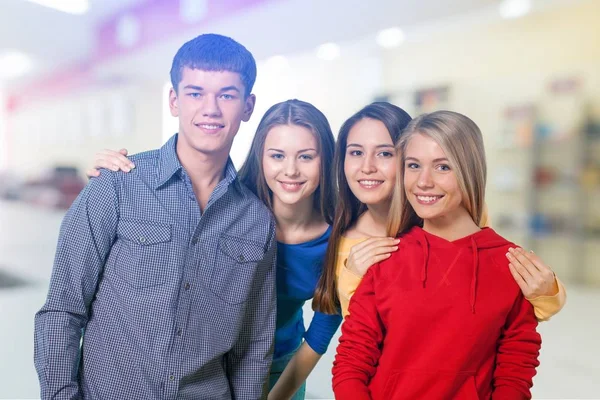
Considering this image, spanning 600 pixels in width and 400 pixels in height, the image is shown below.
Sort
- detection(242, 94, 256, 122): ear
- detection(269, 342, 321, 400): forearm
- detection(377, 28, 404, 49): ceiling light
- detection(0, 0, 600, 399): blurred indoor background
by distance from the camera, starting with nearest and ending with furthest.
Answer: detection(242, 94, 256, 122): ear < detection(269, 342, 321, 400): forearm < detection(0, 0, 600, 399): blurred indoor background < detection(377, 28, 404, 49): ceiling light

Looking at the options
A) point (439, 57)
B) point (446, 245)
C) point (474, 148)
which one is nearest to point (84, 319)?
point (446, 245)

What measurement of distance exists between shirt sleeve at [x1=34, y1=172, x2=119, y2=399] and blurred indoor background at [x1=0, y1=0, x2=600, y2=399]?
493 millimetres

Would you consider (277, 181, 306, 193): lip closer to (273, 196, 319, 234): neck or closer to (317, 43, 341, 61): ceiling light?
(273, 196, 319, 234): neck

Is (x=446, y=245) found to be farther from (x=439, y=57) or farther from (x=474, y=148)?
(x=439, y=57)

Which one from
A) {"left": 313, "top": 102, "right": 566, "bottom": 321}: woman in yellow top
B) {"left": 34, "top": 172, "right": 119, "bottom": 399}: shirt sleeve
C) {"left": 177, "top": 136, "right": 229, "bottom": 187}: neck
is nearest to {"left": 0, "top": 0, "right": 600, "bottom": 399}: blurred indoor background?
{"left": 177, "top": 136, "right": 229, "bottom": 187}: neck

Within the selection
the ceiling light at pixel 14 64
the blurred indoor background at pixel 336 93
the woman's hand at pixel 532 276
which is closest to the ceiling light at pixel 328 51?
the blurred indoor background at pixel 336 93

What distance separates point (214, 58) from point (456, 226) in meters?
0.69

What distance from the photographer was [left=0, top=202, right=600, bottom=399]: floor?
178cm

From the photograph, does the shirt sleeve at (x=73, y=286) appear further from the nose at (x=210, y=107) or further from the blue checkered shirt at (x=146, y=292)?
the nose at (x=210, y=107)

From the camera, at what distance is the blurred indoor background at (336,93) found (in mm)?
2025

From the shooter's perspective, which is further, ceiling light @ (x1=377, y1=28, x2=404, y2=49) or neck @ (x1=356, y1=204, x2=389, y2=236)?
ceiling light @ (x1=377, y1=28, x2=404, y2=49)

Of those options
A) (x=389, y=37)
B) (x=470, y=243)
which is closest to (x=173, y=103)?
(x=470, y=243)

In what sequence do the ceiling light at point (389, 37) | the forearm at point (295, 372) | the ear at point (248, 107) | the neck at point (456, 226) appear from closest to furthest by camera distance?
the neck at point (456, 226) → the ear at point (248, 107) → the forearm at point (295, 372) → the ceiling light at point (389, 37)

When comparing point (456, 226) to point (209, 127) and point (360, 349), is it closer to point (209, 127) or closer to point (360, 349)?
point (360, 349)
